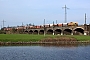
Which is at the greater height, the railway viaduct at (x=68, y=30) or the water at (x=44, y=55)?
the railway viaduct at (x=68, y=30)

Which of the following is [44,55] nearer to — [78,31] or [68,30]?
[78,31]

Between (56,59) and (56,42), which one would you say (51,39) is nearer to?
(56,42)

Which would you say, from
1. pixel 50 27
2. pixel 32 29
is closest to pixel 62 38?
pixel 50 27

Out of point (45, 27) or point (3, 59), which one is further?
point (45, 27)

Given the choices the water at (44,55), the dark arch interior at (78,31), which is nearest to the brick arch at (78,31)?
the dark arch interior at (78,31)

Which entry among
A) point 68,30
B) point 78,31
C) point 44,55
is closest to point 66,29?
point 68,30

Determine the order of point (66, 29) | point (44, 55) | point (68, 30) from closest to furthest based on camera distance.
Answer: point (44, 55) < point (66, 29) < point (68, 30)

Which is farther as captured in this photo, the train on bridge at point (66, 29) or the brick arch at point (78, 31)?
the brick arch at point (78, 31)

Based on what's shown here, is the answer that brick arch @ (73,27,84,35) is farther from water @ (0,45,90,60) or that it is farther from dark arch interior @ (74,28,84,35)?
water @ (0,45,90,60)

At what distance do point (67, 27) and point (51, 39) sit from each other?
5672 cm

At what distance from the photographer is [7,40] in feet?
265

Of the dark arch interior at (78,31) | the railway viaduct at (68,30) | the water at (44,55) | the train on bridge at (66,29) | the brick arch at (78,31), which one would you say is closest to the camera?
the water at (44,55)

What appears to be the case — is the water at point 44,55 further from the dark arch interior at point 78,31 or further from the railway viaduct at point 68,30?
the dark arch interior at point 78,31

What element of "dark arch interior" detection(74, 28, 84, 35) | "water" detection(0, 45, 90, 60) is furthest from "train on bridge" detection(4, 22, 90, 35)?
"water" detection(0, 45, 90, 60)
